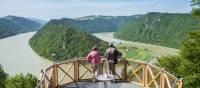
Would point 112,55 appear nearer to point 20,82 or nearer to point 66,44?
point 20,82

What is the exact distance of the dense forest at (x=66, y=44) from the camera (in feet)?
440

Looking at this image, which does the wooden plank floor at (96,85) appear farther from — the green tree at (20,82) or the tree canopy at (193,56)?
the green tree at (20,82)

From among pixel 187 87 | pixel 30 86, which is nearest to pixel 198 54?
pixel 187 87

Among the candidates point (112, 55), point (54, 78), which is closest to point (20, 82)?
point (54, 78)

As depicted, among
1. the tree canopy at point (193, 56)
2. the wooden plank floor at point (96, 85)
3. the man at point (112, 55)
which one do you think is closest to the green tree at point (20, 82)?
the tree canopy at point (193, 56)

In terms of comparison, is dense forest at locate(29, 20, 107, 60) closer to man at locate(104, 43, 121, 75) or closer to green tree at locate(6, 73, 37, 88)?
green tree at locate(6, 73, 37, 88)

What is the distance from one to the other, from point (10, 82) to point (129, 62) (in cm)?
2893

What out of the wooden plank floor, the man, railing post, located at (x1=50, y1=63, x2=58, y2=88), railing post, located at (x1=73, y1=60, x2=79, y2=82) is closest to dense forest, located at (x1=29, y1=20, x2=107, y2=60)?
railing post, located at (x1=73, y1=60, x2=79, y2=82)

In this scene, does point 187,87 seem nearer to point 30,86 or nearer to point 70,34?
point 30,86

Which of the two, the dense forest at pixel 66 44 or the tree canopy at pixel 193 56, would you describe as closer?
the tree canopy at pixel 193 56

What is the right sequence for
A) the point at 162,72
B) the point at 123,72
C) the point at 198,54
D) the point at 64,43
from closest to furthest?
the point at 162,72
the point at 123,72
the point at 198,54
the point at 64,43

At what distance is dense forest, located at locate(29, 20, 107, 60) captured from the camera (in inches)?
5280

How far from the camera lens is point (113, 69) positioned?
14453 mm

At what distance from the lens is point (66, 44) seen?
149000 mm
